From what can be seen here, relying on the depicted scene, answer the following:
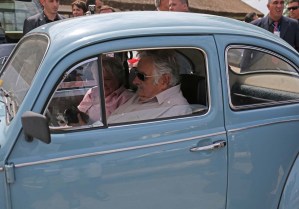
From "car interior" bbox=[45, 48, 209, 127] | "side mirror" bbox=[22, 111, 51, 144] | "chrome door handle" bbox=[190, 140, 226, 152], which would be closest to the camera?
"side mirror" bbox=[22, 111, 51, 144]

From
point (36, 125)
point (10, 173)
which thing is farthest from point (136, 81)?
point (10, 173)

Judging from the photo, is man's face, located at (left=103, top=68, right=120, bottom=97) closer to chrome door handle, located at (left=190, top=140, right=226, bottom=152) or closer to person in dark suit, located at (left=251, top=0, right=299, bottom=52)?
chrome door handle, located at (left=190, top=140, right=226, bottom=152)

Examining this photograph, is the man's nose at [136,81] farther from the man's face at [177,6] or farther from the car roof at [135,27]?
the man's face at [177,6]

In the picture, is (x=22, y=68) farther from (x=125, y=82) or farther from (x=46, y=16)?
(x=46, y=16)

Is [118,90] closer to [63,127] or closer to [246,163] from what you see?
[63,127]

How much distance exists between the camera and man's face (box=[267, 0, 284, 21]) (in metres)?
5.21

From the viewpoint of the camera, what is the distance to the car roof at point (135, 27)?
208 cm

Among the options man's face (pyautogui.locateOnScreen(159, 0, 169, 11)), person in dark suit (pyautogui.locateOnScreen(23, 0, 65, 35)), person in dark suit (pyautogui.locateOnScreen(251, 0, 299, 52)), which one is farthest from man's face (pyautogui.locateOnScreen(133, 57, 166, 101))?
person in dark suit (pyautogui.locateOnScreen(251, 0, 299, 52))

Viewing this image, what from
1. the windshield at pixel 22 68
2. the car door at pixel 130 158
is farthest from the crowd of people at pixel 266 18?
the car door at pixel 130 158

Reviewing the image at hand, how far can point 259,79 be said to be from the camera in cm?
285

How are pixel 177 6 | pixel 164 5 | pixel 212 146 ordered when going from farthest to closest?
pixel 164 5 → pixel 177 6 → pixel 212 146

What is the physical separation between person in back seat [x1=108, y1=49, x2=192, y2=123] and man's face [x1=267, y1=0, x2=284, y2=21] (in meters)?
3.20

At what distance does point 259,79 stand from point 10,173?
1890mm

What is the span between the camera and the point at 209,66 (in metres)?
2.29
